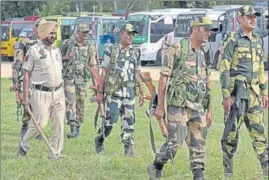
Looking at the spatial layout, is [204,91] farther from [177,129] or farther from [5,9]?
[5,9]

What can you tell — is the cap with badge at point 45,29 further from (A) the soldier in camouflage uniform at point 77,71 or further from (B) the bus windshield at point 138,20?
(B) the bus windshield at point 138,20

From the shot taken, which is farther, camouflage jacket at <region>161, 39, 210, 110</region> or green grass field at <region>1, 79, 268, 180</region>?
green grass field at <region>1, 79, 268, 180</region>

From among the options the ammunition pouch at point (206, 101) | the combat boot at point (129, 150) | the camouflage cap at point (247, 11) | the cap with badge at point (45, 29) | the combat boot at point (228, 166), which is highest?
the camouflage cap at point (247, 11)

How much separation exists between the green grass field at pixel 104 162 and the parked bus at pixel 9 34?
3.92 feet

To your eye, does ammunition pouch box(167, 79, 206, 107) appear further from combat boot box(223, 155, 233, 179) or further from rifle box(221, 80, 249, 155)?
combat boot box(223, 155, 233, 179)

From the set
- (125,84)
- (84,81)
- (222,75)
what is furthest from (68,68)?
(222,75)

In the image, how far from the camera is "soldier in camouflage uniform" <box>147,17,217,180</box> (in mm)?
7547

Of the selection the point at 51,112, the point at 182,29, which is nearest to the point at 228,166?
the point at 51,112

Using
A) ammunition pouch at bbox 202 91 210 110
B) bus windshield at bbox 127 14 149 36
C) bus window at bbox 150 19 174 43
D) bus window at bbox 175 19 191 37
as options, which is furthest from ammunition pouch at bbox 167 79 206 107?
bus window at bbox 150 19 174 43

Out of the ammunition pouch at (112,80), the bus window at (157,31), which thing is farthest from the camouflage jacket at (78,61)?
the bus window at (157,31)

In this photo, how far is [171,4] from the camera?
9906mm

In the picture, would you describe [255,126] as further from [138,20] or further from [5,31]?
[138,20]

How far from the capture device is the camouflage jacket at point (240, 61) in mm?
7867

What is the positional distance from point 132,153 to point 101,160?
0.59m
